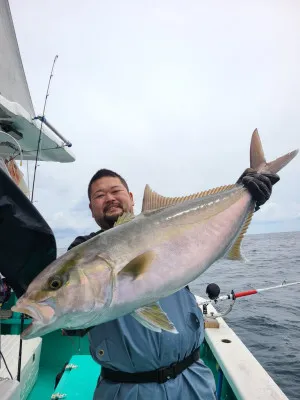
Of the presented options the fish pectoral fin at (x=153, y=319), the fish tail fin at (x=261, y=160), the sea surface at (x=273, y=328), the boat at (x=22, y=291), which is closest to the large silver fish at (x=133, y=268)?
the fish pectoral fin at (x=153, y=319)

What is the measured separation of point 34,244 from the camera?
6.63 ft

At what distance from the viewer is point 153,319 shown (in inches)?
63.6

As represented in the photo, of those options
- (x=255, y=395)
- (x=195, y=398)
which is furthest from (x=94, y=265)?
(x=255, y=395)

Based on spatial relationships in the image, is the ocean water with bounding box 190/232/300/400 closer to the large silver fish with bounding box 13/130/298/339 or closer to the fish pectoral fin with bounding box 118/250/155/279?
the large silver fish with bounding box 13/130/298/339

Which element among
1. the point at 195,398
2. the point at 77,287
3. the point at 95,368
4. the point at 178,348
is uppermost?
the point at 77,287

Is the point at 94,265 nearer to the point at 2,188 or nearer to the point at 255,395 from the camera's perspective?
the point at 2,188

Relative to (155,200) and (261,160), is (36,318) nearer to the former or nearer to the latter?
(155,200)

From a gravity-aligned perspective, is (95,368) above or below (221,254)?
below

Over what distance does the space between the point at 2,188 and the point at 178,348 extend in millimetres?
1852

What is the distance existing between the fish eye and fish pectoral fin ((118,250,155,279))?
0.31 metres

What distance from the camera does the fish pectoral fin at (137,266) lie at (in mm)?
1604

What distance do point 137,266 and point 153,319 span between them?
302 millimetres

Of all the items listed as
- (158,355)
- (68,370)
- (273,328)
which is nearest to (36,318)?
(158,355)

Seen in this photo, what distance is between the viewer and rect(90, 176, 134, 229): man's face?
2926mm
